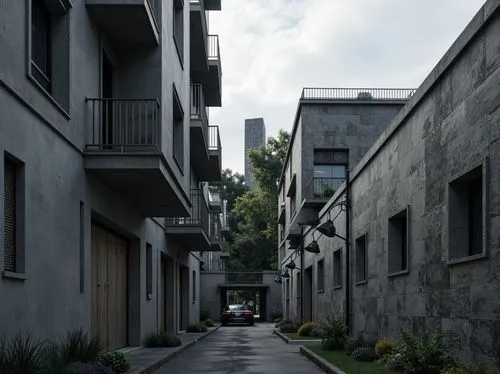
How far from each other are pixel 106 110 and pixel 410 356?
753cm

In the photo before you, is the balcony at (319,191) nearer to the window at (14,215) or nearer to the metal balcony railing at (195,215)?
the metal balcony railing at (195,215)

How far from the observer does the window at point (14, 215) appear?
30.6ft

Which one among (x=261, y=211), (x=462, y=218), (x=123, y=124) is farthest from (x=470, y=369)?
(x=261, y=211)

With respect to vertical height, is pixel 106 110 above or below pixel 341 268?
above

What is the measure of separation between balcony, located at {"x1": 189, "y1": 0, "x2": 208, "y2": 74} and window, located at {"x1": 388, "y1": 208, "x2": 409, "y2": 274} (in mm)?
11709

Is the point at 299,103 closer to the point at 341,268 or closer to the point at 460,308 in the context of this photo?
the point at 341,268

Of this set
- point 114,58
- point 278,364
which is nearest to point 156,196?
point 114,58

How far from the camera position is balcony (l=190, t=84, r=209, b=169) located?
25531 millimetres

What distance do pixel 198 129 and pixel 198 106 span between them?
2084mm

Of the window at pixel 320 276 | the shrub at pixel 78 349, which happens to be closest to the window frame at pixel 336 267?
the window at pixel 320 276

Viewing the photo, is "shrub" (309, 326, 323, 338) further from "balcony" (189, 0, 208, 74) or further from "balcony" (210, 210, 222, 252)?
"balcony" (189, 0, 208, 74)

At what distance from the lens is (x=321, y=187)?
3294 centimetres

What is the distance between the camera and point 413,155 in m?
13.6

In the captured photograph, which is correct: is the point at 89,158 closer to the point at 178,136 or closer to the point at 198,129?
the point at 178,136
